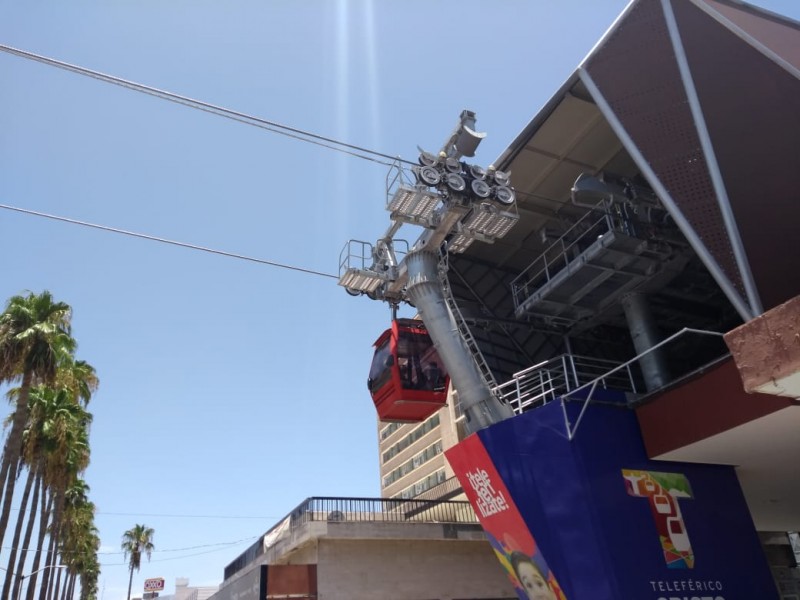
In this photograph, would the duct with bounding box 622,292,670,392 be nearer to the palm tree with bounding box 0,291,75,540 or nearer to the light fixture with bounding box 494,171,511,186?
the light fixture with bounding box 494,171,511,186

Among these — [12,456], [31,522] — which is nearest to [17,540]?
[31,522]

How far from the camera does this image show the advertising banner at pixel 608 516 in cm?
1426

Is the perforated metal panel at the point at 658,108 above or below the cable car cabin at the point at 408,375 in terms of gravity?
above

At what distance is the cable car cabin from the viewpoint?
70.8 feet

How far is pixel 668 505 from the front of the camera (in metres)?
15.4

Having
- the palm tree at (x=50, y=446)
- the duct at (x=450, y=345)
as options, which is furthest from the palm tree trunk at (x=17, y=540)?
the duct at (x=450, y=345)

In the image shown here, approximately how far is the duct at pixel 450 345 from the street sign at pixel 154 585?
274ft

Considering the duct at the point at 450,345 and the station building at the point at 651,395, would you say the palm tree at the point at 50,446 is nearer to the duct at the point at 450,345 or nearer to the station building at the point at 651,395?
the station building at the point at 651,395

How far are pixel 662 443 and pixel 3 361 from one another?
1088 inches

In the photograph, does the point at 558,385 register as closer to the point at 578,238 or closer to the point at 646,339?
the point at 646,339

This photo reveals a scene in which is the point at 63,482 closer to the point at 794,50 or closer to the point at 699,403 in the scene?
the point at 699,403

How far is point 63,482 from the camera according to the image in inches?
1415

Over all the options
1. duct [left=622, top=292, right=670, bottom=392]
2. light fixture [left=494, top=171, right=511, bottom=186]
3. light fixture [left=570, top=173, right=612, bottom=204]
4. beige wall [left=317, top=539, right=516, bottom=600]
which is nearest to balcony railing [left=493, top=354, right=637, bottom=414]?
duct [left=622, top=292, right=670, bottom=392]

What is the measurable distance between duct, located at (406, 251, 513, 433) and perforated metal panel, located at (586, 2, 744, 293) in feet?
24.0
